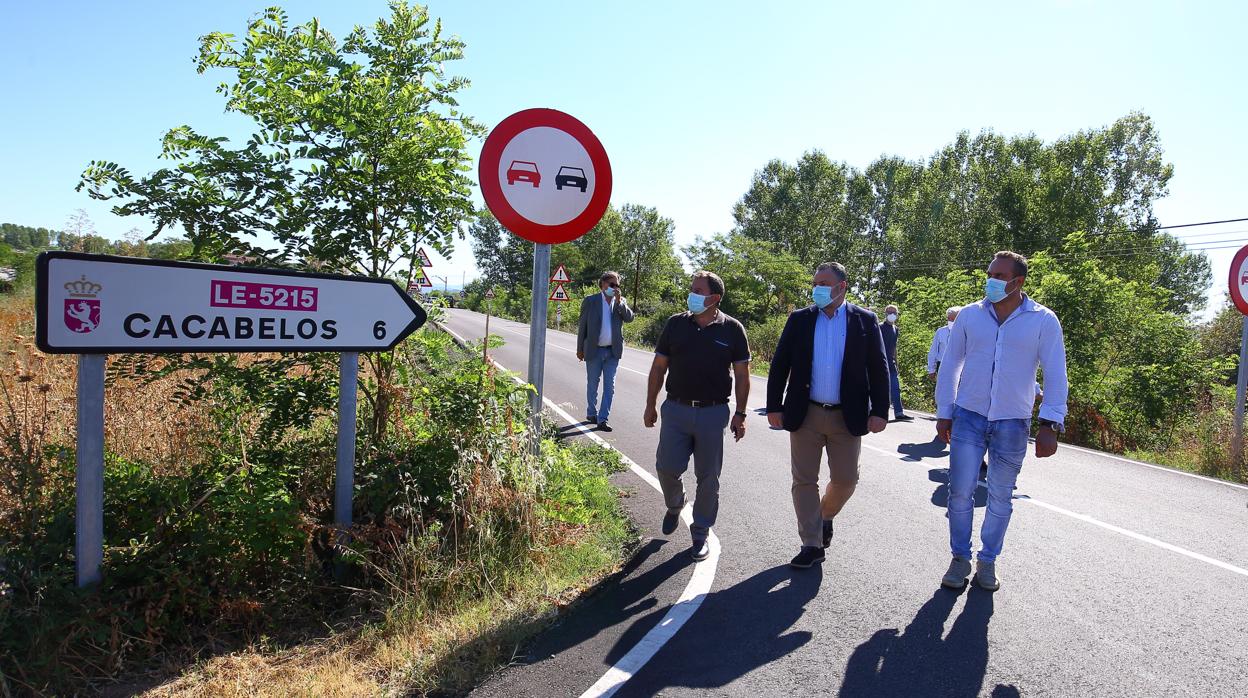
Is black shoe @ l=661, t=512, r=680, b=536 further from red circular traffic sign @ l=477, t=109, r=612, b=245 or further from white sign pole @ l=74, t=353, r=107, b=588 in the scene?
white sign pole @ l=74, t=353, r=107, b=588

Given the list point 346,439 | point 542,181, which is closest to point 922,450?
point 542,181

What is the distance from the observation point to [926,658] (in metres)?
3.25

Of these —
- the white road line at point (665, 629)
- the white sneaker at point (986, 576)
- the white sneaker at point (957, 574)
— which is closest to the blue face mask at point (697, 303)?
the white road line at point (665, 629)

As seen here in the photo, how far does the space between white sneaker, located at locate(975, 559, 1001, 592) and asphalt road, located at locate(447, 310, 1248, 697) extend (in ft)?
0.19

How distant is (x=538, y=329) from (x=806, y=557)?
2193mm

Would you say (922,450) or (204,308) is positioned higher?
(204,308)

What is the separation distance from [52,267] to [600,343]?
6542mm

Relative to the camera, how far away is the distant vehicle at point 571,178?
173 inches

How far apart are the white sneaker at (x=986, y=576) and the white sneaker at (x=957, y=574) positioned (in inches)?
2.5

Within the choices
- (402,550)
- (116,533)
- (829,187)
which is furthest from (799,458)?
(829,187)

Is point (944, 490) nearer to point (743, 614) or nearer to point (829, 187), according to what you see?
point (743, 614)

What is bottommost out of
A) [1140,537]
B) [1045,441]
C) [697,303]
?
[1140,537]

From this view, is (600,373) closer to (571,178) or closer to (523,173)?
(571,178)

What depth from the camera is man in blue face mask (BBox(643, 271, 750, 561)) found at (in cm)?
445
